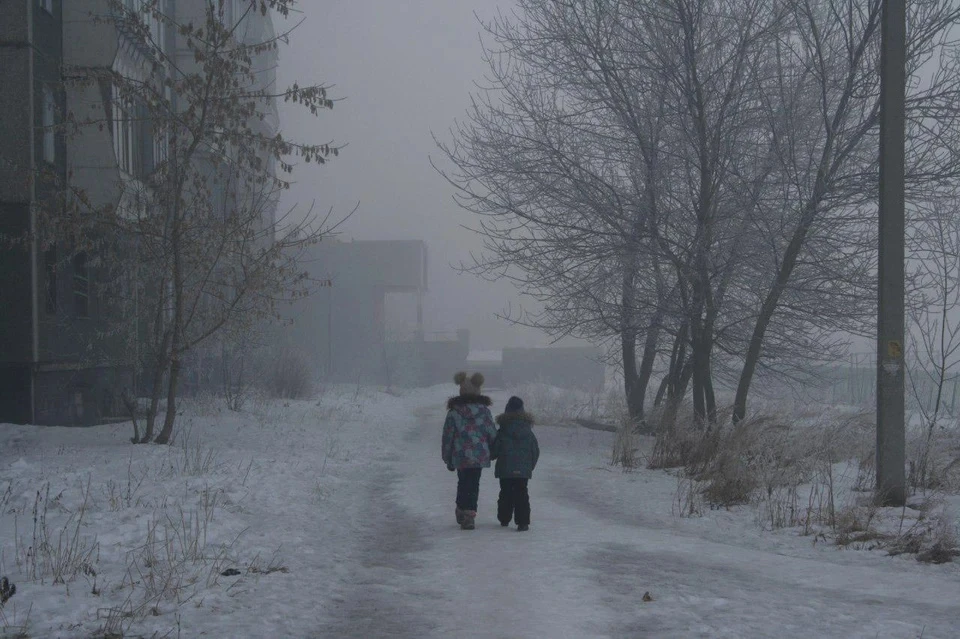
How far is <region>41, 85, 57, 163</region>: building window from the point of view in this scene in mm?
17328

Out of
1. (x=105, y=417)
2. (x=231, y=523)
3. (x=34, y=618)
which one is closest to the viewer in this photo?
(x=34, y=618)

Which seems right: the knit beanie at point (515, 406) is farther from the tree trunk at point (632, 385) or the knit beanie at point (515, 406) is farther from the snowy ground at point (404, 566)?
the tree trunk at point (632, 385)

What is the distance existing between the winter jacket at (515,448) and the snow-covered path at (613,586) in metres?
0.59

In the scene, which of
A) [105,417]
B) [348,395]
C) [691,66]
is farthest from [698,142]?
[348,395]

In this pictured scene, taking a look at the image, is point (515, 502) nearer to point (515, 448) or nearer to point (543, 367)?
point (515, 448)

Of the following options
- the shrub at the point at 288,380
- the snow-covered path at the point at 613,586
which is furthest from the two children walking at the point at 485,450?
the shrub at the point at 288,380

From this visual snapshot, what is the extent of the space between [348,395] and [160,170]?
2365 centimetres

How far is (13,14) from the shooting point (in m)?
16.8

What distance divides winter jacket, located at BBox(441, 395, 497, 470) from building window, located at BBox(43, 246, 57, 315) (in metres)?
11.9

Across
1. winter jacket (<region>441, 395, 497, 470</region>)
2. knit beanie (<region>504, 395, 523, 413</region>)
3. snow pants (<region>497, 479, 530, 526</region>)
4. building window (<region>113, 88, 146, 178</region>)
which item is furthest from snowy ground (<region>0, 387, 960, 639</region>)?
building window (<region>113, 88, 146, 178</region>)

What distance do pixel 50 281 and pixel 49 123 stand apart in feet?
10.4

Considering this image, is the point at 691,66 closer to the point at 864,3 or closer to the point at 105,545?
the point at 864,3

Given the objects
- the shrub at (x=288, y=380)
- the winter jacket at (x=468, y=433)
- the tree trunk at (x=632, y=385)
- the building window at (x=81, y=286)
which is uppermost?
the building window at (x=81, y=286)

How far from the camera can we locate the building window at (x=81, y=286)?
19.7 m
